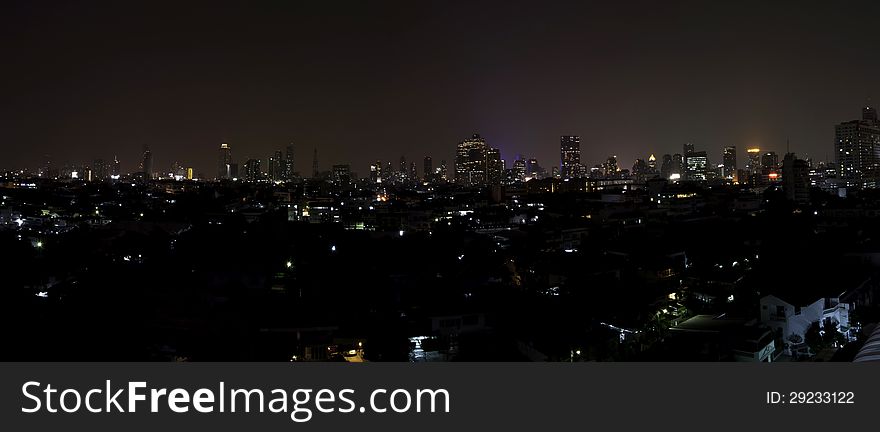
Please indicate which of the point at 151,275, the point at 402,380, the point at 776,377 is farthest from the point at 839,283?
the point at 151,275

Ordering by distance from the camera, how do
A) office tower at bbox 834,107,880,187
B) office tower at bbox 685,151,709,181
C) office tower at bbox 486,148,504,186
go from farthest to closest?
office tower at bbox 486,148,504,186
office tower at bbox 685,151,709,181
office tower at bbox 834,107,880,187

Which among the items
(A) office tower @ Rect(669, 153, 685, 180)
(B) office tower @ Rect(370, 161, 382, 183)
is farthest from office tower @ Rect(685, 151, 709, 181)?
(B) office tower @ Rect(370, 161, 382, 183)

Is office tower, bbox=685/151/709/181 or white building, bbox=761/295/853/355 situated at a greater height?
office tower, bbox=685/151/709/181

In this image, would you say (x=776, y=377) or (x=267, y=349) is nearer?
(x=776, y=377)

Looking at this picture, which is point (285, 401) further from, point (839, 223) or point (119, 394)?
point (839, 223)

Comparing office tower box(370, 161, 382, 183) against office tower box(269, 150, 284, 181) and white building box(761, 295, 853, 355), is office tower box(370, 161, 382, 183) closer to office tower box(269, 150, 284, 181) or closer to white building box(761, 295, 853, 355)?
office tower box(269, 150, 284, 181)

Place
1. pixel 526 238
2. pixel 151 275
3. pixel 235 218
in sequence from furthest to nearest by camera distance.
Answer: pixel 235 218
pixel 526 238
pixel 151 275

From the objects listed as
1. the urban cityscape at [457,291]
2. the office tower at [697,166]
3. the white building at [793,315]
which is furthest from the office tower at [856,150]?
the white building at [793,315]

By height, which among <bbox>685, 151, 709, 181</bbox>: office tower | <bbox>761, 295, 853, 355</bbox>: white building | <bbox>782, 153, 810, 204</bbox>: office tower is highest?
<bbox>685, 151, 709, 181</bbox>: office tower
